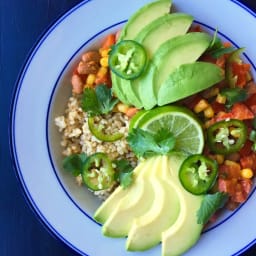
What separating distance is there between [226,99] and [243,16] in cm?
33

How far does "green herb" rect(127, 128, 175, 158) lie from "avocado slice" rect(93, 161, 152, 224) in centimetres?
9

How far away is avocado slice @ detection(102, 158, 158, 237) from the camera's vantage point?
7.09ft

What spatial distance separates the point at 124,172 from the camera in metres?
2.21

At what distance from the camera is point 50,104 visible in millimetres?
2236

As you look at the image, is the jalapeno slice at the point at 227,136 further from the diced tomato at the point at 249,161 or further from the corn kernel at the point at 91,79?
the corn kernel at the point at 91,79

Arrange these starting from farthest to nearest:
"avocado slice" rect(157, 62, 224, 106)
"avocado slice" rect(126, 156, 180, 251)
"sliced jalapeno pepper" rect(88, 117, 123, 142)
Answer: "sliced jalapeno pepper" rect(88, 117, 123, 142) → "avocado slice" rect(126, 156, 180, 251) → "avocado slice" rect(157, 62, 224, 106)

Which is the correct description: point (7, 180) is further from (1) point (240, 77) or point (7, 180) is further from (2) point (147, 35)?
(1) point (240, 77)

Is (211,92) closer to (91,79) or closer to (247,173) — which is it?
(247,173)

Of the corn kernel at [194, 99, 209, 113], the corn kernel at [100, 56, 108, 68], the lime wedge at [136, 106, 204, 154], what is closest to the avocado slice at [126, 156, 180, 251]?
the lime wedge at [136, 106, 204, 154]

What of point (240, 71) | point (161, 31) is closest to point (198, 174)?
point (240, 71)

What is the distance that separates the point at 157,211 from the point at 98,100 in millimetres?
497

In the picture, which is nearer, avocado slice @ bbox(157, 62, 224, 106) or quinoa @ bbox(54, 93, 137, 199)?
avocado slice @ bbox(157, 62, 224, 106)

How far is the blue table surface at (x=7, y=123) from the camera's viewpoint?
242cm

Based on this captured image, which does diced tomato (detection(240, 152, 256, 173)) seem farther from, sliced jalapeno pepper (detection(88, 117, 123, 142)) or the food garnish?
sliced jalapeno pepper (detection(88, 117, 123, 142))
